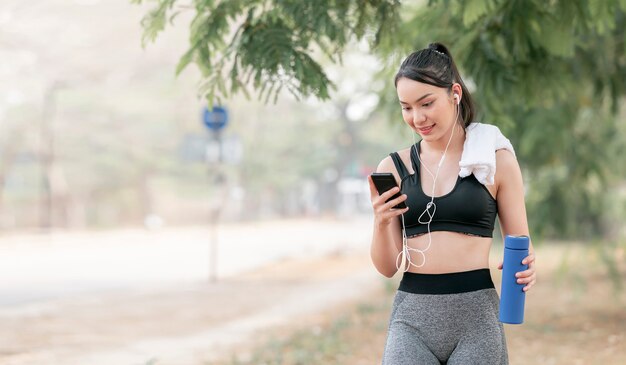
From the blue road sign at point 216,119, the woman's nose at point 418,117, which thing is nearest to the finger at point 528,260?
the woman's nose at point 418,117

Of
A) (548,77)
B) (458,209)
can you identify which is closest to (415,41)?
(548,77)

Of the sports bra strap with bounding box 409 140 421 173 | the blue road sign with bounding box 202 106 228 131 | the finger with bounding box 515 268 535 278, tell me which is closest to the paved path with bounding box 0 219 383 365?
the blue road sign with bounding box 202 106 228 131

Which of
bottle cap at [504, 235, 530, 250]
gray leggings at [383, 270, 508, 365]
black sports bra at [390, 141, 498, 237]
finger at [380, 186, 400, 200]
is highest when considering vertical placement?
finger at [380, 186, 400, 200]

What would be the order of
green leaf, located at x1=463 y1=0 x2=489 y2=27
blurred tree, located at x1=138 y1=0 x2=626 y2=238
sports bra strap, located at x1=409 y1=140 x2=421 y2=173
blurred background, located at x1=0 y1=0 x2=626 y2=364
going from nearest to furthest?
sports bra strap, located at x1=409 y1=140 x2=421 y2=173, green leaf, located at x1=463 y1=0 x2=489 y2=27, blurred tree, located at x1=138 y1=0 x2=626 y2=238, blurred background, located at x1=0 y1=0 x2=626 y2=364

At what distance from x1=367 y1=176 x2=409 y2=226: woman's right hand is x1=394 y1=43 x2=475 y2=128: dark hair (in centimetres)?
37

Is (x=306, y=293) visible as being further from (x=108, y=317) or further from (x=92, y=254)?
(x=92, y=254)

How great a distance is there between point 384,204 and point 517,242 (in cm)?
42

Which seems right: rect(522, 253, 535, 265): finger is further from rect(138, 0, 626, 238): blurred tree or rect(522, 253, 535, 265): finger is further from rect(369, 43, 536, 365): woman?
rect(138, 0, 626, 238): blurred tree

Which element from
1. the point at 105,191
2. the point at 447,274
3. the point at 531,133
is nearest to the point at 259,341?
the point at 531,133

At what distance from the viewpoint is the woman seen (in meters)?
2.71

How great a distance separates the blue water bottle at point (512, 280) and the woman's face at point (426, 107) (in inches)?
16.6

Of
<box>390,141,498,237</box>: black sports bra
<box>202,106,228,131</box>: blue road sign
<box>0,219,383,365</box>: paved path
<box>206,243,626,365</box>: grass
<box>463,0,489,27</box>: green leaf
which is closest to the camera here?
<box>390,141,498,237</box>: black sports bra

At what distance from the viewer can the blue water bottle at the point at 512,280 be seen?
264 cm

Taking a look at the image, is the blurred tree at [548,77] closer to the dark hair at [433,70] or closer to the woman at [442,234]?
the dark hair at [433,70]
